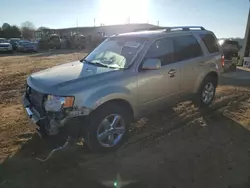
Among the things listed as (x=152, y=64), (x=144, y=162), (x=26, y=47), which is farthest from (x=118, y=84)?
(x=26, y=47)

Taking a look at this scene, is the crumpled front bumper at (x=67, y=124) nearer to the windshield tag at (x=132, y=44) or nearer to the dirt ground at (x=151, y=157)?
the dirt ground at (x=151, y=157)

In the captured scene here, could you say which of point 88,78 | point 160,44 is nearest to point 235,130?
point 160,44

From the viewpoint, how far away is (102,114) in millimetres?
3641

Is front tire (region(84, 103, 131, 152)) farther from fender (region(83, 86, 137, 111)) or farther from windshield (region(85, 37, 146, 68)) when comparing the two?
windshield (region(85, 37, 146, 68))

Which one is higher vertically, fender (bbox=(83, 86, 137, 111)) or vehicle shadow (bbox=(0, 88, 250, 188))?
fender (bbox=(83, 86, 137, 111))

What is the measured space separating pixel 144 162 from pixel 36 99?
1939mm

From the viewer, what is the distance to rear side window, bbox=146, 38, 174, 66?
438cm

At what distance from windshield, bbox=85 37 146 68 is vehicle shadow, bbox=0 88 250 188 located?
55.8 inches

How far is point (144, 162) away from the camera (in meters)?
3.69

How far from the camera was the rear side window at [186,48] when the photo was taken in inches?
192

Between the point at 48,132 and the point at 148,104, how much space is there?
71.9 inches

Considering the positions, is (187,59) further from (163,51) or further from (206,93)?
(206,93)

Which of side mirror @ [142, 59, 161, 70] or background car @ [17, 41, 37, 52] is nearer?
side mirror @ [142, 59, 161, 70]

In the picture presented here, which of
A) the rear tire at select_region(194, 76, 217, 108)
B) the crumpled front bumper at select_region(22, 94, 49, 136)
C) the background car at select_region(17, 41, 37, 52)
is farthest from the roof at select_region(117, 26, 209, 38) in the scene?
the background car at select_region(17, 41, 37, 52)
